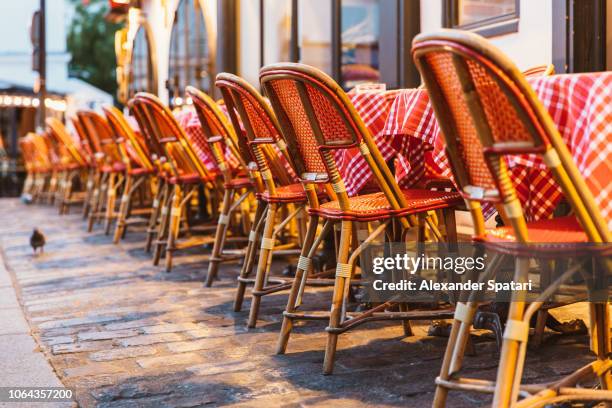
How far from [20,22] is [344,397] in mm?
27022

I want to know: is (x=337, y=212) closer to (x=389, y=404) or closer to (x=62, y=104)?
(x=389, y=404)

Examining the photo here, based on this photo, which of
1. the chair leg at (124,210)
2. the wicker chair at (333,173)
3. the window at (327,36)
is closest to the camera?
the wicker chair at (333,173)

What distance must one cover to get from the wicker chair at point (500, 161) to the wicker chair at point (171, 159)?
2643 mm

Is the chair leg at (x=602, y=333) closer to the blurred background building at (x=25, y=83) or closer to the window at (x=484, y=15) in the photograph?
the window at (x=484, y=15)

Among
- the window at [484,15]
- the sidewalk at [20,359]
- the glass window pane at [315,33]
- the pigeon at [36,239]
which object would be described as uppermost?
the glass window pane at [315,33]

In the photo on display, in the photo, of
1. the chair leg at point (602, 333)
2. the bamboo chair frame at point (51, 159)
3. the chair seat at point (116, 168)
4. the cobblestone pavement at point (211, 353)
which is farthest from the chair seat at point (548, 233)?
the bamboo chair frame at point (51, 159)

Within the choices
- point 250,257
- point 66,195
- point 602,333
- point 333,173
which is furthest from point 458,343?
point 66,195

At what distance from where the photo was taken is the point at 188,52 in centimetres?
980

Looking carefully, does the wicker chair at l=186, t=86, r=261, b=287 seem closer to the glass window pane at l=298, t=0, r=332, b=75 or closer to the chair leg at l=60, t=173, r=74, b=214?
the glass window pane at l=298, t=0, r=332, b=75

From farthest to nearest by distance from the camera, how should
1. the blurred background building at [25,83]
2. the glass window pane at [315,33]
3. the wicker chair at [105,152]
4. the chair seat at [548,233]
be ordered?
the blurred background building at [25,83] < the glass window pane at [315,33] < the wicker chair at [105,152] < the chair seat at [548,233]

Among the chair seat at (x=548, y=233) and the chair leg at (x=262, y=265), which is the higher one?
the chair seat at (x=548, y=233)

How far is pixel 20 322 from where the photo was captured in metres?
3.18

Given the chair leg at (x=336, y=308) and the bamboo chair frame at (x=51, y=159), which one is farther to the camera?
the bamboo chair frame at (x=51, y=159)

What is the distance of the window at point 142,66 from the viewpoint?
11.9m
